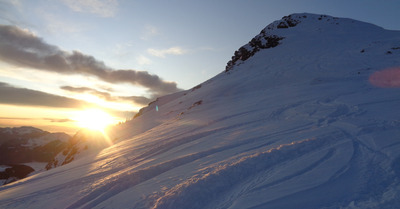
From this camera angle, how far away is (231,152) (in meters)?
6.12

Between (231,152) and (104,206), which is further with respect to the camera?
(231,152)

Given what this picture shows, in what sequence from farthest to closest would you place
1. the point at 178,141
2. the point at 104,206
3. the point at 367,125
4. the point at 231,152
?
the point at 178,141 → the point at 367,125 → the point at 231,152 → the point at 104,206

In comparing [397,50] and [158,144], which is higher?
[397,50]

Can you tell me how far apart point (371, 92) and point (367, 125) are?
236 inches

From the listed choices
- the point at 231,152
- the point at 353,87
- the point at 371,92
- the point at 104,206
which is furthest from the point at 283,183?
the point at 353,87

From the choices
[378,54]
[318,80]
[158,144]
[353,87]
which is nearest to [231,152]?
[158,144]

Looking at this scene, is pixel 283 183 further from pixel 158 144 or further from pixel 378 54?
pixel 378 54

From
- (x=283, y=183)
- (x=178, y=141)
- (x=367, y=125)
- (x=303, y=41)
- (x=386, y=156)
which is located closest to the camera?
(x=283, y=183)

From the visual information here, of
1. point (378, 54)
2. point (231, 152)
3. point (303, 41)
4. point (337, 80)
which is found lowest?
point (231, 152)

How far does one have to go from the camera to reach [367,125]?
662cm

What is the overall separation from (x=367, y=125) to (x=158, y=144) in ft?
24.4

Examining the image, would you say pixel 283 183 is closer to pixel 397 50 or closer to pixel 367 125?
pixel 367 125

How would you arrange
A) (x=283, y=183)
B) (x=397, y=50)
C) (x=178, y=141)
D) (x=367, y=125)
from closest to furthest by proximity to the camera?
(x=283, y=183)
(x=367, y=125)
(x=178, y=141)
(x=397, y=50)

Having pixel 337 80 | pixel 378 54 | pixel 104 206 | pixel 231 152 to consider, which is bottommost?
pixel 104 206
